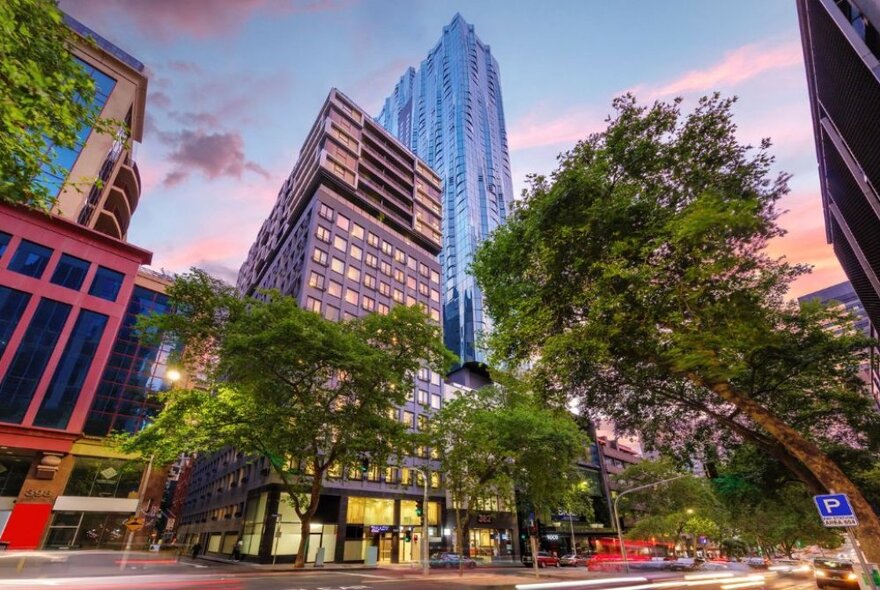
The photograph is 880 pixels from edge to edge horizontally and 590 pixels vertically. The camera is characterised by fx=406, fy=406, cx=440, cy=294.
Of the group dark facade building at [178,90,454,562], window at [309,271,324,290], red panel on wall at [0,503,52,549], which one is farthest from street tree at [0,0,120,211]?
window at [309,271,324,290]

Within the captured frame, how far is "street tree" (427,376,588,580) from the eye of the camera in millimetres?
31719

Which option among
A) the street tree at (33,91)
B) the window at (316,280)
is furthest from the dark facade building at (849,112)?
the window at (316,280)

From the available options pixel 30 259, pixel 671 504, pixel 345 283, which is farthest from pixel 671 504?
pixel 30 259

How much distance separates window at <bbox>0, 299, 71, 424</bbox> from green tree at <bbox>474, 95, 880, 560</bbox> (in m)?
40.9

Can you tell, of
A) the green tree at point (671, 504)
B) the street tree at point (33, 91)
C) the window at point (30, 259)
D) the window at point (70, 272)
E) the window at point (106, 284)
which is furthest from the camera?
the green tree at point (671, 504)

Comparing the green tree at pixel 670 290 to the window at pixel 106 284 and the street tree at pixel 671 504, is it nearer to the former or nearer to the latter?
the window at pixel 106 284

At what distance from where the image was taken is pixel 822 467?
11.8m

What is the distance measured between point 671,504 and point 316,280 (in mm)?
61186

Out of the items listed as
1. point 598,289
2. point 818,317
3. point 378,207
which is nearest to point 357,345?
point 598,289

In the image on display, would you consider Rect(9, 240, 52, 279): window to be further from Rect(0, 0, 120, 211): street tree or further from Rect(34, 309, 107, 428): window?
Rect(0, 0, 120, 211): street tree

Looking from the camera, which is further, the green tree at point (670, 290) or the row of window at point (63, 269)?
the row of window at point (63, 269)

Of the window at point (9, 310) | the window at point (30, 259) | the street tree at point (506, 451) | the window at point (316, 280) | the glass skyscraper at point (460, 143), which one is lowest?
the street tree at point (506, 451)

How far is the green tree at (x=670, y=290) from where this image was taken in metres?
12.0

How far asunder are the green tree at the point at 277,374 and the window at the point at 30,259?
2399cm
